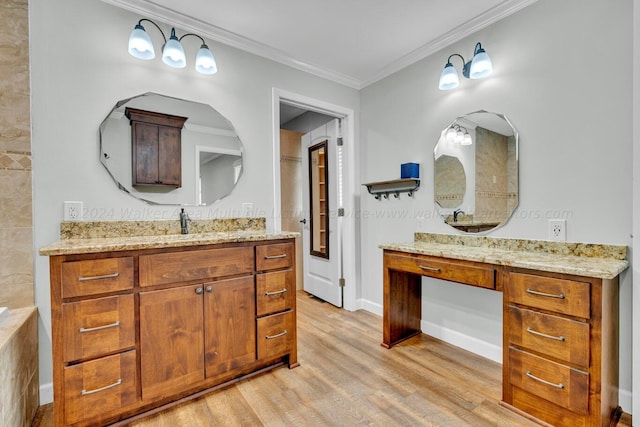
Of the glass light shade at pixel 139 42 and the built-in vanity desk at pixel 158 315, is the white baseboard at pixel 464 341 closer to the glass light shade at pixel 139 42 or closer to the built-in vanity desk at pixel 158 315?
the built-in vanity desk at pixel 158 315

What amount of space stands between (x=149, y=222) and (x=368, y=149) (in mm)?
2186

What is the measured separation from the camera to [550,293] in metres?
1.53

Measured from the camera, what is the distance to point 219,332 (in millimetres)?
1848

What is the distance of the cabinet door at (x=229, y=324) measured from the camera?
5.97ft

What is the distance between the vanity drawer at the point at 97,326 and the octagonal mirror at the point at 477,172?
2.32m

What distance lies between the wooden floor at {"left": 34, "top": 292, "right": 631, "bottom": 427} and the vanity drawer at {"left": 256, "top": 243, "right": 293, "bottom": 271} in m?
0.75

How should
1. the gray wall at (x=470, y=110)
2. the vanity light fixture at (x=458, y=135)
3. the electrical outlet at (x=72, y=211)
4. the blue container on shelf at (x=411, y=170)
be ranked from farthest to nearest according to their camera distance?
1. the blue container on shelf at (x=411, y=170)
2. the vanity light fixture at (x=458, y=135)
3. the electrical outlet at (x=72, y=211)
4. the gray wall at (x=470, y=110)

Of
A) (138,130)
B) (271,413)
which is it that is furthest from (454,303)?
(138,130)

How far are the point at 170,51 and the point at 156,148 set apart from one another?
64 cm

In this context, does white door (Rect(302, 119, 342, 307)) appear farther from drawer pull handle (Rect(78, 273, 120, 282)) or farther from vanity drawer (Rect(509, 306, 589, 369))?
drawer pull handle (Rect(78, 273, 120, 282))

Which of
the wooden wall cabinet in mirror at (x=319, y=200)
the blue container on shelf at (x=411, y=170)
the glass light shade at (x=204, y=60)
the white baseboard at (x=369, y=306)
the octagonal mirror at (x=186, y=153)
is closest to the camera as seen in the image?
the octagonal mirror at (x=186, y=153)

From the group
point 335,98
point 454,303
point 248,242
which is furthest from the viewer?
point 335,98

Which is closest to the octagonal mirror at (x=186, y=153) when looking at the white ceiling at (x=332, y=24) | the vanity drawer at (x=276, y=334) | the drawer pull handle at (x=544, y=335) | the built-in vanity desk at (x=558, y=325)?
the white ceiling at (x=332, y=24)

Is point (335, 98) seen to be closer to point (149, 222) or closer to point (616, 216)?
point (149, 222)
